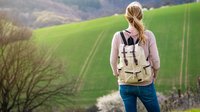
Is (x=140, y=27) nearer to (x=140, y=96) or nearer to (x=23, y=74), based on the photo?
(x=140, y=96)

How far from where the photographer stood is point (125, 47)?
18.5 ft

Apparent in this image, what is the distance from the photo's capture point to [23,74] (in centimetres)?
3394

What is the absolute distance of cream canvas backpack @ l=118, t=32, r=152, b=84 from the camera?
18.5ft

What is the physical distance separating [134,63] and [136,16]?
548 mm

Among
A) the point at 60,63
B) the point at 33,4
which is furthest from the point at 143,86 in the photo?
the point at 33,4

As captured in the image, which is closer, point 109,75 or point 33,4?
point 109,75

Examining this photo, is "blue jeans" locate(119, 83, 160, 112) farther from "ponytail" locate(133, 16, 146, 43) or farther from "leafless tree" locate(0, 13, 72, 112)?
"leafless tree" locate(0, 13, 72, 112)

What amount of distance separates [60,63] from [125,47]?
31.8 m

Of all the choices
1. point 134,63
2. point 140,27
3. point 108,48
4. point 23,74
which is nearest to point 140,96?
point 134,63

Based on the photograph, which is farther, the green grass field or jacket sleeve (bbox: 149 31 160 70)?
the green grass field

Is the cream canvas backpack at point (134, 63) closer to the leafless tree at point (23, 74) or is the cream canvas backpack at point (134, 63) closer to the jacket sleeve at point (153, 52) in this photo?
the jacket sleeve at point (153, 52)

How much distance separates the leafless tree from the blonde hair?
89.7 ft

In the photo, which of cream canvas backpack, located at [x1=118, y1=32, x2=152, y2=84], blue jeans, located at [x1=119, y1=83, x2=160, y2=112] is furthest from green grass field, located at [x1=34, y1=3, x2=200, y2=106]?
cream canvas backpack, located at [x1=118, y1=32, x2=152, y2=84]

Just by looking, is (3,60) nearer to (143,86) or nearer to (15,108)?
(15,108)
